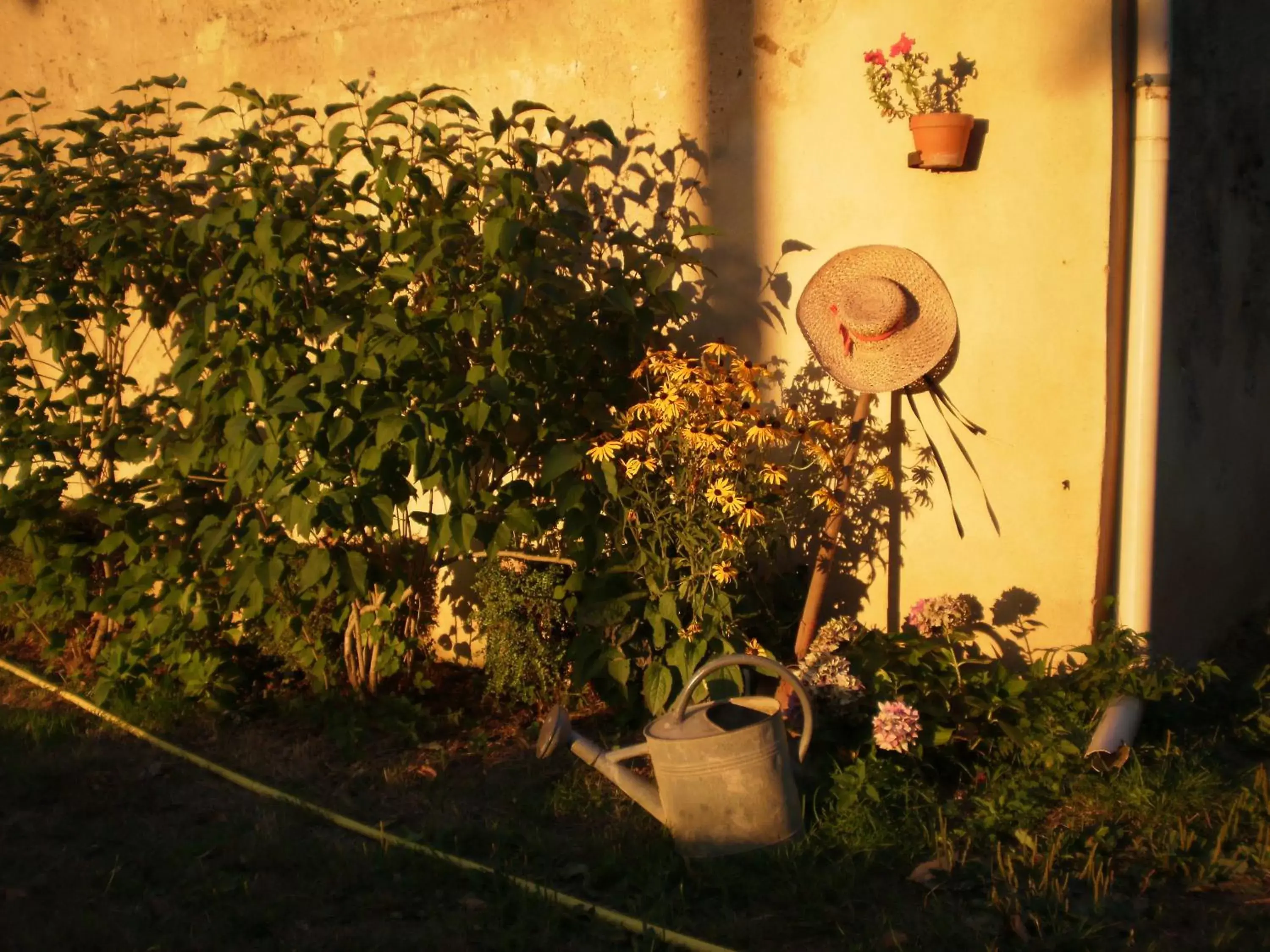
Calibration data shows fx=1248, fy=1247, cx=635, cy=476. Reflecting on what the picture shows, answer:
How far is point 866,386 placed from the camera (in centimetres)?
427

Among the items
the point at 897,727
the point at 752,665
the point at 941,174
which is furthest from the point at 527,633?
the point at 941,174

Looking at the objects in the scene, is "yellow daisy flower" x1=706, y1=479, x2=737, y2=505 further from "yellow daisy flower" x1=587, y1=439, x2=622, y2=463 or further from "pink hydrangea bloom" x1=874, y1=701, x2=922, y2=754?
"pink hydrangea bloom" x1=874, y1=701, x2=922, y2=754

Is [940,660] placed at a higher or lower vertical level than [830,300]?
lower

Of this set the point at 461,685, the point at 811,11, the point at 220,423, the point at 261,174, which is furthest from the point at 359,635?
the point at 811,11

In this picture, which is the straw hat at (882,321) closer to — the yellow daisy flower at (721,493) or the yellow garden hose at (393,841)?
the yellow daisy flower at (721,493)

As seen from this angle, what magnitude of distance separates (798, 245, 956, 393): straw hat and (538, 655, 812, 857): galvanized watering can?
1.27m

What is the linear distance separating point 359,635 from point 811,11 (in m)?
2.84

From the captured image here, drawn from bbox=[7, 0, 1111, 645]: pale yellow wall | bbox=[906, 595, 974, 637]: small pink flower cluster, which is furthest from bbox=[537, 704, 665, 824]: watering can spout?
bbox=[7, 0, 1111, 645]: pale yellow wall

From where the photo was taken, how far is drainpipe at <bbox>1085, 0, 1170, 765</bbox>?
13.3 feet

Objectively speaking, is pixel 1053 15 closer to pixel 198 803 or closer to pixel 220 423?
pixel 220 423

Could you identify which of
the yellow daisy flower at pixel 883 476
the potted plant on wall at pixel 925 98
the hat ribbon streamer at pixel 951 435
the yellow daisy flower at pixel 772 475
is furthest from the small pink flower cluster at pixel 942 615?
the potted plant on wall at pixel 925 98

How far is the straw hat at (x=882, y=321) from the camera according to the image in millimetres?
4219

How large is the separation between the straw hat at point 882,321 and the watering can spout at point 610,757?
1.53 metres

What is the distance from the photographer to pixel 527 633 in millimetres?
4609
